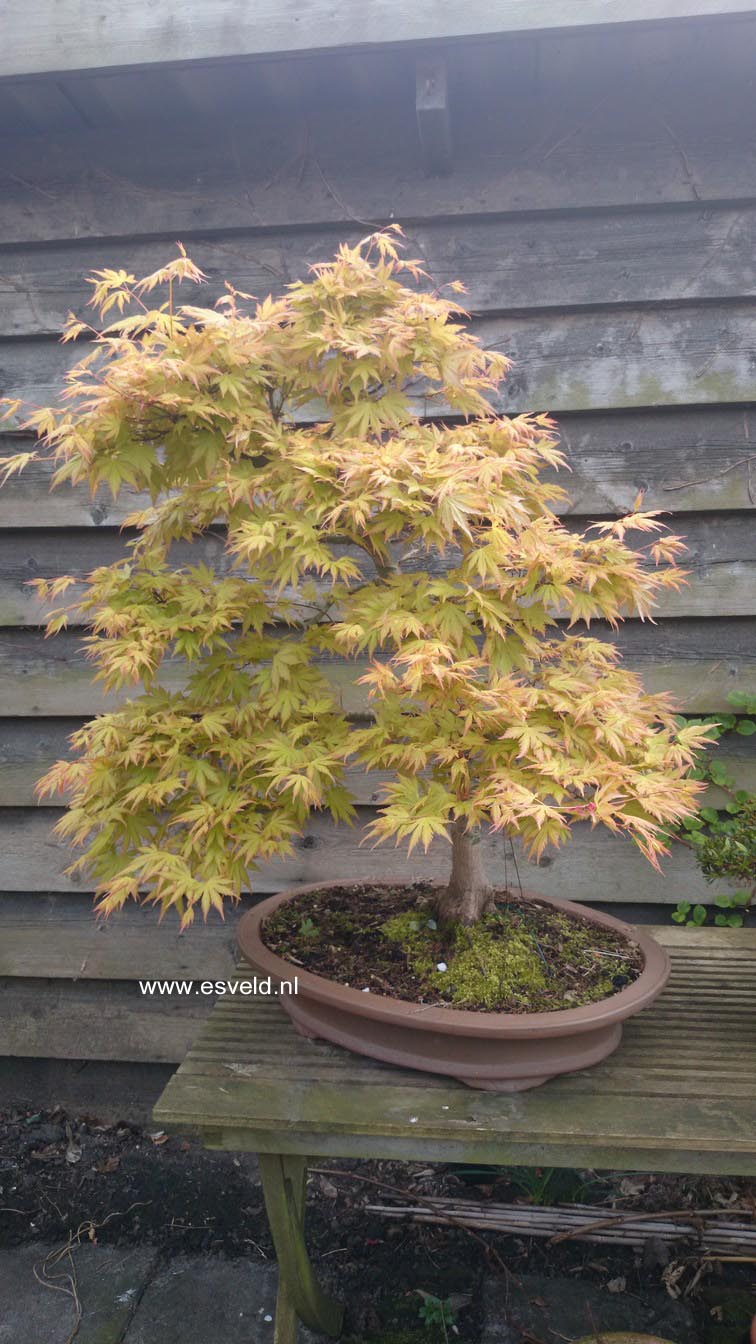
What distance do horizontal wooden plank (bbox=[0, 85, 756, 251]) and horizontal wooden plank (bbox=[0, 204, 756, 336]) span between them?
3cm

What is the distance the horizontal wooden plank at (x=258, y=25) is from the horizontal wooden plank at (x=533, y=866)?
1.70 meters

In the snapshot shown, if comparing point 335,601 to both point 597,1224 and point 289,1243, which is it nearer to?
point 289,1243

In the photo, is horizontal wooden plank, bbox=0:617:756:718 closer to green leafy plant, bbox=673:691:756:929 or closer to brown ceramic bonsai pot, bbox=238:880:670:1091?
green leafy plant, bbox=673:691:756:929

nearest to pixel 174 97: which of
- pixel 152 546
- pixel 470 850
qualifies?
pixel 152 546

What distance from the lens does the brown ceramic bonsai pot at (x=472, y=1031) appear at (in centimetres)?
130

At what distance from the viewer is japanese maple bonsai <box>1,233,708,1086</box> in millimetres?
1300

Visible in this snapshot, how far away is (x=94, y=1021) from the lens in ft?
7.73

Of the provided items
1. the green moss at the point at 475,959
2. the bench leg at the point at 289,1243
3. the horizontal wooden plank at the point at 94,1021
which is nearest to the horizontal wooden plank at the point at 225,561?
the green moss at the point at 475,959

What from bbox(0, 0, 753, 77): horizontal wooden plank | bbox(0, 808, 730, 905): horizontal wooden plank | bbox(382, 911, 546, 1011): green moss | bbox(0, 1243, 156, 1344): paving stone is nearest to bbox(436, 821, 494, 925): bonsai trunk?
bbox(382, 911, 546, 1011): green moss

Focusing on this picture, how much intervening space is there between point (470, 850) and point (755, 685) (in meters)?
0.93

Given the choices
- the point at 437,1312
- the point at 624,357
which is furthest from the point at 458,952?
the point at 624,357

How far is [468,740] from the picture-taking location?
4.41ft

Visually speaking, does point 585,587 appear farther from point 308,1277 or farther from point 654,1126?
point 308,1277

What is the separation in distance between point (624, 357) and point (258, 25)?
1044mm
